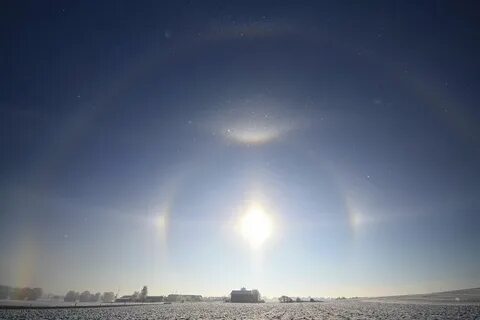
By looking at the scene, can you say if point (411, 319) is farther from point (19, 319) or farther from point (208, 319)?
point (19, 319)

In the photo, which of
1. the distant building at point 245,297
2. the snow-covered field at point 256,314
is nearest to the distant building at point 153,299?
the distant building at point 245,297

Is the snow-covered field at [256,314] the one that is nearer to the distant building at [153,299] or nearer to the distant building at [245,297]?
the distant building at [245,297]

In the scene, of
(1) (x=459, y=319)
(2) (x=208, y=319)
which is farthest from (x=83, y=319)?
(1) (x=459, y=319)

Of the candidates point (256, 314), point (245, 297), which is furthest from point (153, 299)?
point (256, 314)

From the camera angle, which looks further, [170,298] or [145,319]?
[170,298]

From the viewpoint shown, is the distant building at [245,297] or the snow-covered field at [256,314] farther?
the distant building at [245,297]

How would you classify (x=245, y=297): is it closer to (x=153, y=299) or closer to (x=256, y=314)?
(x=153, y=299)

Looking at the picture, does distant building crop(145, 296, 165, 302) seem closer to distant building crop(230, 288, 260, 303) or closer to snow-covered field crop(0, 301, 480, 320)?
distant building crop(230, 288, 260, 303)

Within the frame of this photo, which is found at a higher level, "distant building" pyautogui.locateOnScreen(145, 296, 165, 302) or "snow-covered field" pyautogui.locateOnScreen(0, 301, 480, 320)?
"snow-covered field" pyautogui.locateOnScreen(0, 301, 480, 320)

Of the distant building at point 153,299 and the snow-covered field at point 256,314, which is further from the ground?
the snow-covered field at point 256,314

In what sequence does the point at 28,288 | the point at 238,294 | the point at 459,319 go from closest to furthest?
the point at 459,319 < the point at 238,294 < the point at 28,288

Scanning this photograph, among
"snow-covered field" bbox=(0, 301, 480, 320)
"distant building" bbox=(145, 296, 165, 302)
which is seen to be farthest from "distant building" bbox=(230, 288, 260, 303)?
"snow-covered field" bbox=(0, 301, 480, 320)
